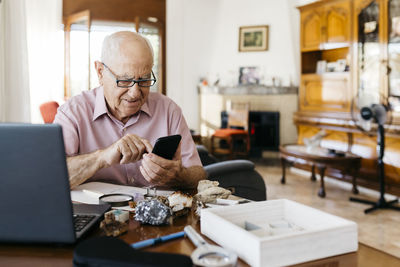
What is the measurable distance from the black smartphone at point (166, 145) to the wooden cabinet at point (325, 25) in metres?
4.14

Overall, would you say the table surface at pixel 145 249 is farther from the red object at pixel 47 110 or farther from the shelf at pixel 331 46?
the shelf at pixel 331 46

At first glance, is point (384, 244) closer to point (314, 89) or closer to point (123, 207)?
point (123, 207)

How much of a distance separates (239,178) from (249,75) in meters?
4.62

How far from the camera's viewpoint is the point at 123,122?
5.27 feet

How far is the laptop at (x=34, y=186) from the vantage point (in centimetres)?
70

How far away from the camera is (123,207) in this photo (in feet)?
3.50

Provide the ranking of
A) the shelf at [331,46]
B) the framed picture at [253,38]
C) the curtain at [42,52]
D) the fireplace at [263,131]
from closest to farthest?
the curtain at [42,52]
the shelf at [331,46]
the fireplace at [263,131]
the framed picture at [253,38]

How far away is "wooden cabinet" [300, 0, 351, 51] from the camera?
15.6 feet

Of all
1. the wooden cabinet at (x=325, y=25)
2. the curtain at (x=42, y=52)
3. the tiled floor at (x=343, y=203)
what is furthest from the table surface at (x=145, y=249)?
the wooden cabinet at (x=325, y=25)

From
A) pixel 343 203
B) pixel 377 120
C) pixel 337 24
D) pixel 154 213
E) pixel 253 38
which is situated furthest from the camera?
pixel 253 38

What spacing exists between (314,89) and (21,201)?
16.4ft

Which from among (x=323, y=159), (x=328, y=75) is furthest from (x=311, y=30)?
(x=323, y=159)

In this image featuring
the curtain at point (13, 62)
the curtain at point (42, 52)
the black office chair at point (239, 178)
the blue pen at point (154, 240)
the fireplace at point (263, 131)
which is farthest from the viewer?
the fireplace at point (263, 131)

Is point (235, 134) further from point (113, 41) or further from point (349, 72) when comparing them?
point (113, 41)
